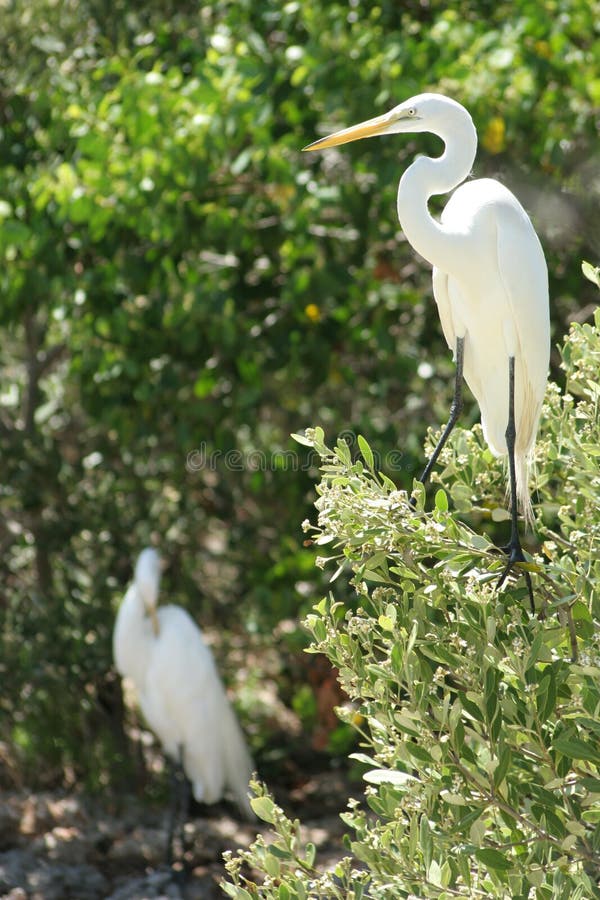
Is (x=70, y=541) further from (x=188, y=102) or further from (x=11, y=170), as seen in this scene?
(x=188, y=102)

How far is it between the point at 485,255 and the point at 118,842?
107 inches

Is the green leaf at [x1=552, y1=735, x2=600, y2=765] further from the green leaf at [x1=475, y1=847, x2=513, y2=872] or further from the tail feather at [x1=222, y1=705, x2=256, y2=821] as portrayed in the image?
the tail feather at [x1=222, y1=705, x2=256, y2=821]

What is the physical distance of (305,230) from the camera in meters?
3.21

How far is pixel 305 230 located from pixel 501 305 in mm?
1517

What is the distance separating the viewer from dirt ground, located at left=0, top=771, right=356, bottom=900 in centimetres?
336

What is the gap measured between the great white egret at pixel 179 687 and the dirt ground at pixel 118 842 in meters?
0.20

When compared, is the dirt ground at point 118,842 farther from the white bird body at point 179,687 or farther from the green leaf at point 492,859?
the green leaf at point 492,859

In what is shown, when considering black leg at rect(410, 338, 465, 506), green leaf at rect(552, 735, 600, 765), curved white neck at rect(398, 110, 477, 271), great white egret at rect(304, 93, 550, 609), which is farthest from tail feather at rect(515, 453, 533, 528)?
green leaf at rect(552, 735, 600, 765)

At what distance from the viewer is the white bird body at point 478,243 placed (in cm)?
168

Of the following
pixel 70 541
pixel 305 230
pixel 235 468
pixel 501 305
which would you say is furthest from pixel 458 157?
pixel 70 541

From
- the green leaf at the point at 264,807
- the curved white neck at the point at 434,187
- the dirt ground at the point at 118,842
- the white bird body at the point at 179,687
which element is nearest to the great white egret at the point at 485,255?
the curved white neck at the point at 434,187

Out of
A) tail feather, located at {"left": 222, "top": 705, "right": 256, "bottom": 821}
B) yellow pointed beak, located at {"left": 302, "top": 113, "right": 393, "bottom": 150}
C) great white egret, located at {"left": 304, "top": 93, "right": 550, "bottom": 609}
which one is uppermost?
yellow pointed beak, located at {"left": 302, "top": 113, "right": 393, "bottom": 150}

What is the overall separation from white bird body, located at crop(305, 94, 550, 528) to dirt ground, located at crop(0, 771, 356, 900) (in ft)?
7.11

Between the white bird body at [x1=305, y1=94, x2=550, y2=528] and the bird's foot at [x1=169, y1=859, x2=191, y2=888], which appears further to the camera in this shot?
the bird's foot at [x1=169, y1=859, x2=191, y2=888]
